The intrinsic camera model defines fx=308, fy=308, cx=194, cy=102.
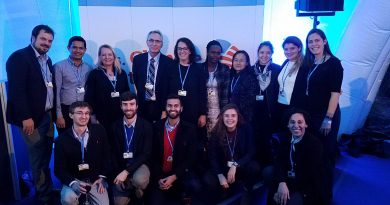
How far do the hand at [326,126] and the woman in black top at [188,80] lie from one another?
112 centimetres

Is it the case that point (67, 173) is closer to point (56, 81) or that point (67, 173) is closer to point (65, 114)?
point (65, 114)

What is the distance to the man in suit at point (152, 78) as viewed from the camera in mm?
3080

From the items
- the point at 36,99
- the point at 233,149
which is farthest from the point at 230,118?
the point at 36,99

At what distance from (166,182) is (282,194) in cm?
94

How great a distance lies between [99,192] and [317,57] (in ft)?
6.84

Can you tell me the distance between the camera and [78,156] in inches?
95.7

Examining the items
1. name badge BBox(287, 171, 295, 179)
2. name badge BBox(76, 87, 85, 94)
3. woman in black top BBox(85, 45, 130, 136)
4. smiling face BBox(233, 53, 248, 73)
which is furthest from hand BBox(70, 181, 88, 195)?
smiling face BBox(233, 53, 248, 73)

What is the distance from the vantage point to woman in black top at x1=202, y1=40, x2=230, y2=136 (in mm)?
3064

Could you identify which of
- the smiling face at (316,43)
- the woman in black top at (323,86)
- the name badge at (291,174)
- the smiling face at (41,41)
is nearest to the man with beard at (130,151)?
the smiling face at (41,41)

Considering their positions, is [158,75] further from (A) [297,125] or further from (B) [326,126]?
(B) [326,126]

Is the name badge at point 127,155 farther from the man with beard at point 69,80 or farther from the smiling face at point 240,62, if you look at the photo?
the smiling face at point 240,62

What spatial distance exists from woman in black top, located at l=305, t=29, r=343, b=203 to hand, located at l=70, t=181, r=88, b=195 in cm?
189

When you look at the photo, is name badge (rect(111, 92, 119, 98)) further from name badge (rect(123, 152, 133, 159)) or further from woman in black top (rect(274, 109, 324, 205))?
woman in black top (rect(274, 109, 324, 205))

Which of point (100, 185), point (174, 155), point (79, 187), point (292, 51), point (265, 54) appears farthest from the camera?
point (265, 54)
